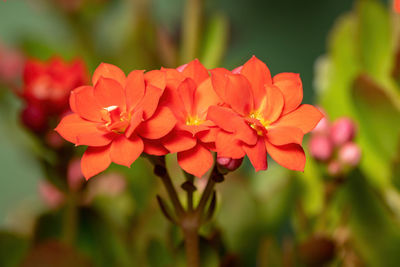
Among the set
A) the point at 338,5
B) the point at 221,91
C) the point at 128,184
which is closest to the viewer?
the point at 221,91

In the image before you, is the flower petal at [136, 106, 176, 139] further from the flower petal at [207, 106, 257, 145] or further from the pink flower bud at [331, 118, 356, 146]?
the pink flower bud at [331, 118, 356, 146]

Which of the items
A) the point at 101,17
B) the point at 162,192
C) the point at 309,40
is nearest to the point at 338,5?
the point at 309,40

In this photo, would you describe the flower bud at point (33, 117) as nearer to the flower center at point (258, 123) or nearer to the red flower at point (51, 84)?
the red flower at point (51, 84)

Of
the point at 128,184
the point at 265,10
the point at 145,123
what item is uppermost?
the point at 145,123

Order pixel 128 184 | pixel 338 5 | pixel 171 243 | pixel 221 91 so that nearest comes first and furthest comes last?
pixel 221 91 → pixel 171 243 → pixel 128 184 → pixel 338 5

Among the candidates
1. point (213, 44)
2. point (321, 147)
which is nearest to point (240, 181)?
point (321, 147)

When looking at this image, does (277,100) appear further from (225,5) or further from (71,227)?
(225,5)

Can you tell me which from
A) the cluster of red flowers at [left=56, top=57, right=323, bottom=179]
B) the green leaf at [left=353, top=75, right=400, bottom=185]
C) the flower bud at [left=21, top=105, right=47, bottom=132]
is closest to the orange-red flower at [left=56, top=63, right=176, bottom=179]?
the cluster of red flowers at [left=56, top=57, right=323, bottom=179]
